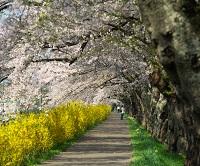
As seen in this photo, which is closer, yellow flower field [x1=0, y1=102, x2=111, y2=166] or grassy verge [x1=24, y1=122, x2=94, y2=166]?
yellow flower field [x1=0, y1=102, x2=111, y2=166]

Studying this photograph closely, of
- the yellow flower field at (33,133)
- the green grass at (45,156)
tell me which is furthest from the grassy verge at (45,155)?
the yellow flower field at (33,133)

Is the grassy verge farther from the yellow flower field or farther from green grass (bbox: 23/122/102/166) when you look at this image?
the yellow flower field

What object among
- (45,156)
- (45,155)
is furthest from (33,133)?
(45,155)

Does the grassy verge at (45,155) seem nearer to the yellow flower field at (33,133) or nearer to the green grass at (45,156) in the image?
the green grass at (45,156)

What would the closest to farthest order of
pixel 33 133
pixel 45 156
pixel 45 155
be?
pixel 33 133, pixel 45 156, pixel 45 155

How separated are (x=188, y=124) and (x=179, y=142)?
11.1 metres

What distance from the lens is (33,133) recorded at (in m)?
22.8

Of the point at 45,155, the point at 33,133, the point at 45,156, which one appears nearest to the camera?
the point at 33,133

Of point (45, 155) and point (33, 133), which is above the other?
point (33, 133)

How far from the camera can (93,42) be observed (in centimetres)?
1825

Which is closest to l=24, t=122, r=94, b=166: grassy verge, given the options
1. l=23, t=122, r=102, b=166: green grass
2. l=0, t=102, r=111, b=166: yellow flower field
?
l=23, t=122, r=102, b=166: green grass

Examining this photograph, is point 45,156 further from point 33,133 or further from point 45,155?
point 33,133

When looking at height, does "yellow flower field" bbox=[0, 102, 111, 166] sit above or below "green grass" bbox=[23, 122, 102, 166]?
above

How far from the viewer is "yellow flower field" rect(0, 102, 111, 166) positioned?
17875mm
